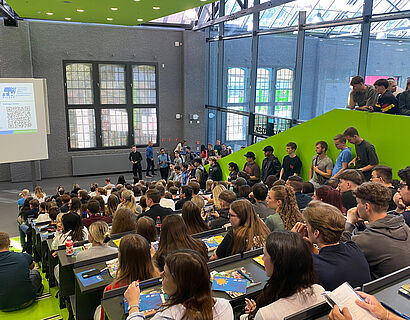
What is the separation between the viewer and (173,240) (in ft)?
9.80

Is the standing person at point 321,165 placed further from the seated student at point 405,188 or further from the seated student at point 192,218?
the seated student at point 192,218

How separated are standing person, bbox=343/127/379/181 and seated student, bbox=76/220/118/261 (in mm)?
3956

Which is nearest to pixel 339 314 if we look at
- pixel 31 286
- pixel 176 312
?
pixel 176 312

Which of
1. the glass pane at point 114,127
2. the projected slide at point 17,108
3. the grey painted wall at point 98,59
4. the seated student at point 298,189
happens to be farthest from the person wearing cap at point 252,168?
the glass pane at point 114,127

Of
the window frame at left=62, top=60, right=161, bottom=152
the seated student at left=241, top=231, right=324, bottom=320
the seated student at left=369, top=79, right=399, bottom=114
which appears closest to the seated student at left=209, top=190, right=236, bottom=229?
the seated student at left=241, top=231, right=324, bottom=320

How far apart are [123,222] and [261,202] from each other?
166 centimetres

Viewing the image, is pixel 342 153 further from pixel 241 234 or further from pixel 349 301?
pixel 349 301

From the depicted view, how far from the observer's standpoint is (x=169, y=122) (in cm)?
1414

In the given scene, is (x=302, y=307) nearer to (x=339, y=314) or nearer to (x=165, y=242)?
(x=339, y=314)

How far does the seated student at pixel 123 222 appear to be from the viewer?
13.0ft

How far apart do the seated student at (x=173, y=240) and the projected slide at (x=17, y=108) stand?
813 centimetres

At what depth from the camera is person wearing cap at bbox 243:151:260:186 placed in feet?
27.3

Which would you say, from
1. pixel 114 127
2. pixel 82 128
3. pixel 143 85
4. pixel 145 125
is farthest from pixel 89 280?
→ pixel 143 85

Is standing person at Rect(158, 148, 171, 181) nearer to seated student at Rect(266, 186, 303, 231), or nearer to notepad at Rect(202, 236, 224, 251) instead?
notepad at Rect(202, 236, 224, 251)
